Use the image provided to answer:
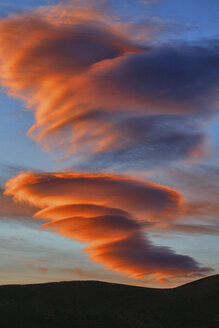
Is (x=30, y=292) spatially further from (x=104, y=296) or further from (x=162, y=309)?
(x=162, y=309)

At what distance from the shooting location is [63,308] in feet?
194

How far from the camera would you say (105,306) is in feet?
203

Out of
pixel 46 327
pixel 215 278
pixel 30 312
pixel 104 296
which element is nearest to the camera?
pixel 46 327

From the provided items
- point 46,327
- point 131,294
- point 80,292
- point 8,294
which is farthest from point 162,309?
point 8,294

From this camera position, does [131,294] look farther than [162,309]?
Yes

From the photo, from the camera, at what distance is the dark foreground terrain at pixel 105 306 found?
5569 centimetres

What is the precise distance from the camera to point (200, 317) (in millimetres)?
59812

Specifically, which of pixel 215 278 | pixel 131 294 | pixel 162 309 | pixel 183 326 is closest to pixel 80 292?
pixel 131 294

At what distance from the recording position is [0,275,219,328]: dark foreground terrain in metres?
55.7

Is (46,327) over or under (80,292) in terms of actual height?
under

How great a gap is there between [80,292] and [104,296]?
3.68 m

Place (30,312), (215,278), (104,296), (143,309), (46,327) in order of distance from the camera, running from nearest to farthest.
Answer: (46,327) < (30,312) < (143,309) < (104,296) < (215,278)

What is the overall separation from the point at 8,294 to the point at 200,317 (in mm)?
26947

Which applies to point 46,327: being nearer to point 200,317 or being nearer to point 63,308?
point 63,308
